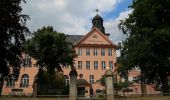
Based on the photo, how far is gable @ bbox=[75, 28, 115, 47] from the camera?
2576 inches

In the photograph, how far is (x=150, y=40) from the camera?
31.6m

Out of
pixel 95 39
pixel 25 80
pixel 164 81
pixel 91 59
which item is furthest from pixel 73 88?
pixel 95 39

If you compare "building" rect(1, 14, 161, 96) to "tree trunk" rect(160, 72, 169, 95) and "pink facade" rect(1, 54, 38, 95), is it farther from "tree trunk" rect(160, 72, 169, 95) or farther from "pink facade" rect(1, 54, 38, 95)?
"tree trunk" rect(160, 72, 169, 95)

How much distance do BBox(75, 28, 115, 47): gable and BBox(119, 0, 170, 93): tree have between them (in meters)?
30.3

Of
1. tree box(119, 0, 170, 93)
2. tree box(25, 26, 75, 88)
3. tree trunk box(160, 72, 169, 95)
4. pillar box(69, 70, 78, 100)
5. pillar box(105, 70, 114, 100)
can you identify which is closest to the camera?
pillar box(105, 70, 114, 100)

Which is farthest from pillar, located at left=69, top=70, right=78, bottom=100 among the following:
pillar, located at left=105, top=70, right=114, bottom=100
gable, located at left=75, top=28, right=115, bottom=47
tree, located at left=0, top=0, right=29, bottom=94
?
gable, located at left=75, top=28, right=115, bottom=47

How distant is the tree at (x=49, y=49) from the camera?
131 ft

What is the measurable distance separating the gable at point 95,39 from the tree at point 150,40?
30.3 m

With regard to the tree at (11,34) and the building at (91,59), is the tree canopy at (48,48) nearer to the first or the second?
the tree at (11,34)

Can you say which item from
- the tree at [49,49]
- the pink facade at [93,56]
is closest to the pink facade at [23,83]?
the pink facade at [93,56]

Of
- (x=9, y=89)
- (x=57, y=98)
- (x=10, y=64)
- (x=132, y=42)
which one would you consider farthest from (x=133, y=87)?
(x=10, y=64)

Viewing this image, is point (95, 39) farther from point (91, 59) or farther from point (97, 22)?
point (97, 22)

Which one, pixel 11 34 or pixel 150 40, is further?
pixel 150 40

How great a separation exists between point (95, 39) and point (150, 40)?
34.7 meters
